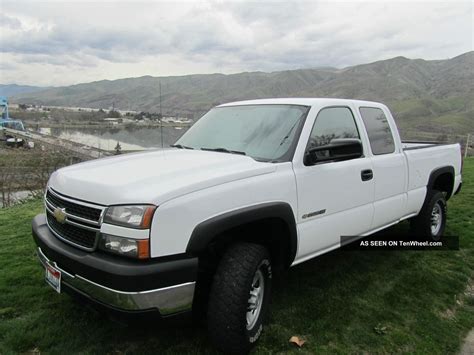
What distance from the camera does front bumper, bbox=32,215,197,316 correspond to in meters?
2.19

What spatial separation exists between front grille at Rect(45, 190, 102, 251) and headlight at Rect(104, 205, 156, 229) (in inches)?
4.3

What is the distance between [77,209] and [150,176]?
522 mm

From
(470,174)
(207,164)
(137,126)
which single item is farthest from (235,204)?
(470,174)

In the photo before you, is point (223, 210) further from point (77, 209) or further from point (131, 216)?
point (77, 209)

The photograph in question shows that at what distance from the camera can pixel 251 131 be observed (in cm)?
349

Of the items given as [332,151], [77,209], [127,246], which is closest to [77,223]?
[77,209]

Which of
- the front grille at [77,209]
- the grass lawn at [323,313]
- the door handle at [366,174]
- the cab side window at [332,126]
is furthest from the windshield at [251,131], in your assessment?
the grass lawn at [323,313]

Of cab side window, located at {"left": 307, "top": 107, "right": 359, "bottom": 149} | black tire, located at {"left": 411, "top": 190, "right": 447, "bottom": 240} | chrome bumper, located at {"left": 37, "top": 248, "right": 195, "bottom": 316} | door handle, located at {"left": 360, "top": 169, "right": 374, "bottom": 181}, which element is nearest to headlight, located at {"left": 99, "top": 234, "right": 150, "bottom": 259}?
chrome bumper, located at {"left": 37, "top": 248, "right": 195, "bottom": 316}

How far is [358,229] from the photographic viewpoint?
3766 millimetres

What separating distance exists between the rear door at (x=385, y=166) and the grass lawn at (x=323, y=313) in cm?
66

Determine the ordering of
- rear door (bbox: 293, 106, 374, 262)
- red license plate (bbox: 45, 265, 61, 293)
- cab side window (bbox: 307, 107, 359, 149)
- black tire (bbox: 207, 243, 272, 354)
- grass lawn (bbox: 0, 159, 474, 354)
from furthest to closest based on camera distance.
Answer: cab side window (bbox: 307, 107, 359, 149) → rear door (bbox: 293, 106, 374, 262) → grass lawn (bbox: 0, 159, 474, 354) → red license plate (bbox: 45, 265, 61, 293) → black tire (bbox: 207, 243, 272, 354)

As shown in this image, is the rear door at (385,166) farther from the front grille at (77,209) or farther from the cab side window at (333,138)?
the front grille at (77,209)

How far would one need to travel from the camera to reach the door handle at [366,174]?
3717 millimetres

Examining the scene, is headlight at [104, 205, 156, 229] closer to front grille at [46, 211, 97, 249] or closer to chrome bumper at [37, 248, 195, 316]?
front grille at [46, 211, 97, 249]
